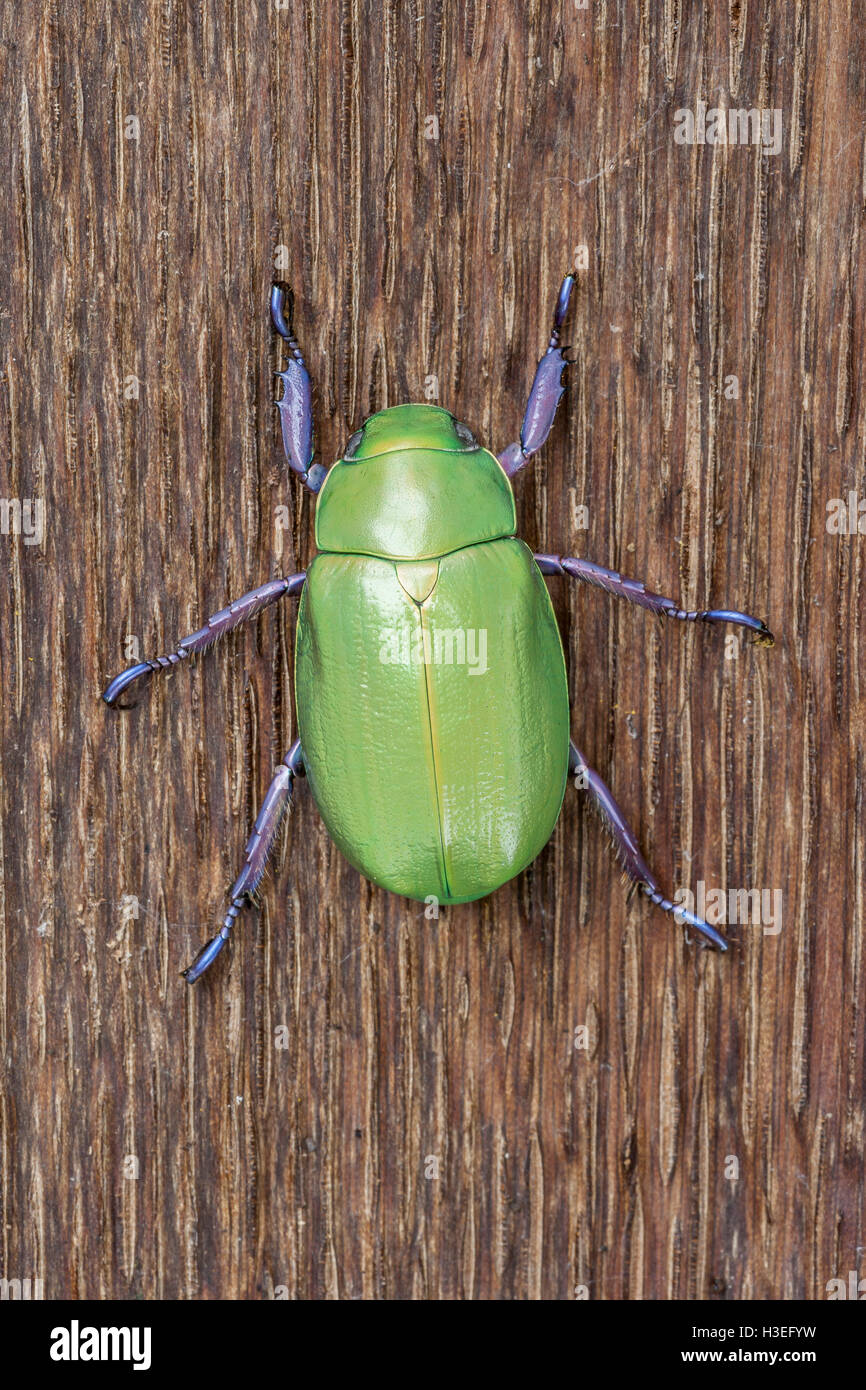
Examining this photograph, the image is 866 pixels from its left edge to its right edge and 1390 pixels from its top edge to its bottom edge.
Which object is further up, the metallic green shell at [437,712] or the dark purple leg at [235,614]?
the dark purple leg at [235,614]

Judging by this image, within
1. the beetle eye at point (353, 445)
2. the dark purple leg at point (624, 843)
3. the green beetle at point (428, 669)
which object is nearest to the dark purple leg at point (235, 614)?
the green beetle at point (428, 669)

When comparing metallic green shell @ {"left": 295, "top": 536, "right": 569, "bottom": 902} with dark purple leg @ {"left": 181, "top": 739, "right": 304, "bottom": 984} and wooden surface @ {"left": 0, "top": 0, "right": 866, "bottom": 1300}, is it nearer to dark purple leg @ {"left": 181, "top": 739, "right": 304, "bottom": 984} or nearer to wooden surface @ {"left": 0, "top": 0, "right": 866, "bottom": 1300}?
dark purple leg @ {"left": 181, "top": 739, "right": 304, "bottom": 984}

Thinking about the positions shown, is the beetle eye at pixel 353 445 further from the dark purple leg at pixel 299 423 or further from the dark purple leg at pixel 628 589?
the dark purple leg at pixel 628 589

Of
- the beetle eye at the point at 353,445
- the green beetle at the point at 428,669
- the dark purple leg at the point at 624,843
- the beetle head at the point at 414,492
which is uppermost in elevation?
the beetle eye at the point at 353,445

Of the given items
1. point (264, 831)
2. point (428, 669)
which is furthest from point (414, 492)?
point (264, 831)

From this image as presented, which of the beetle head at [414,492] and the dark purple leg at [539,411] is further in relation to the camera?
the dark purple leg at [539,411]

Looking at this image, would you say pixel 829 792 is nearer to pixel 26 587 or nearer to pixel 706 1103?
pixel 706 1103
